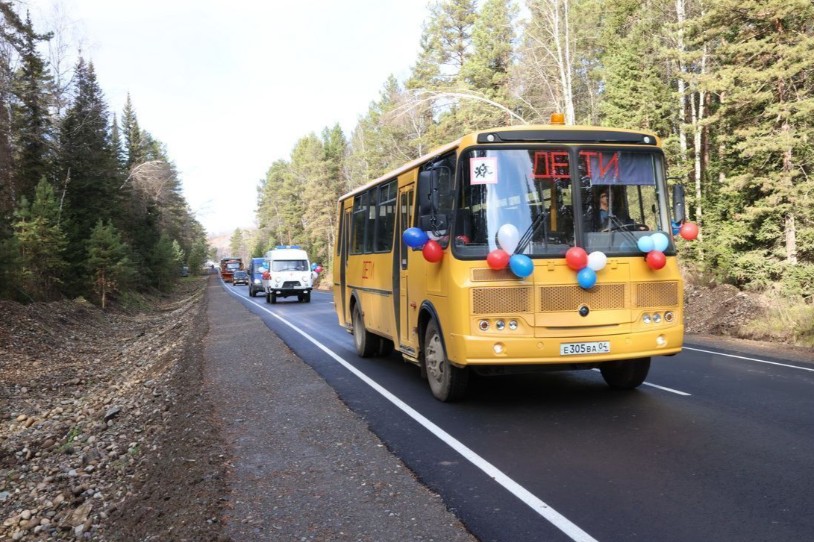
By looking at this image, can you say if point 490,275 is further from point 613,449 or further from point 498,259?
point 613,449

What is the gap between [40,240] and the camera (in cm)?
2423

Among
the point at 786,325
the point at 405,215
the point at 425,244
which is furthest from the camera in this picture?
the point at 786,325

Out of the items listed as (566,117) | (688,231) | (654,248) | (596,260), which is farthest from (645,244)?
(566,117)

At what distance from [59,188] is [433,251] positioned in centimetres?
3047

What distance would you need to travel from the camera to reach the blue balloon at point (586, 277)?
6.44 m

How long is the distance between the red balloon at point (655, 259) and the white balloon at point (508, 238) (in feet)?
4.85

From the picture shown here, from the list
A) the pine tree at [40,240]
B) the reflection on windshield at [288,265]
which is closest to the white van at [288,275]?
the reflection on windshield at [288,265]

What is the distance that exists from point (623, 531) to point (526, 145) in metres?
4.14

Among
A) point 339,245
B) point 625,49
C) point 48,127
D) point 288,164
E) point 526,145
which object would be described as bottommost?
point 339,245

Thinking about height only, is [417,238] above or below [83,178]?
below

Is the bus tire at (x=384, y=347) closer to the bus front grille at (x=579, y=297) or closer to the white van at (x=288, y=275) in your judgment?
the bus front grille at (x=579, y=297)

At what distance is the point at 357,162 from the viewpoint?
6406 cm

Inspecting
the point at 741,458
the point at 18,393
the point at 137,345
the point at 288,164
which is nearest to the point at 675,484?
the point at 741,458

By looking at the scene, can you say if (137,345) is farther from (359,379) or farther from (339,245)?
(359,379)
